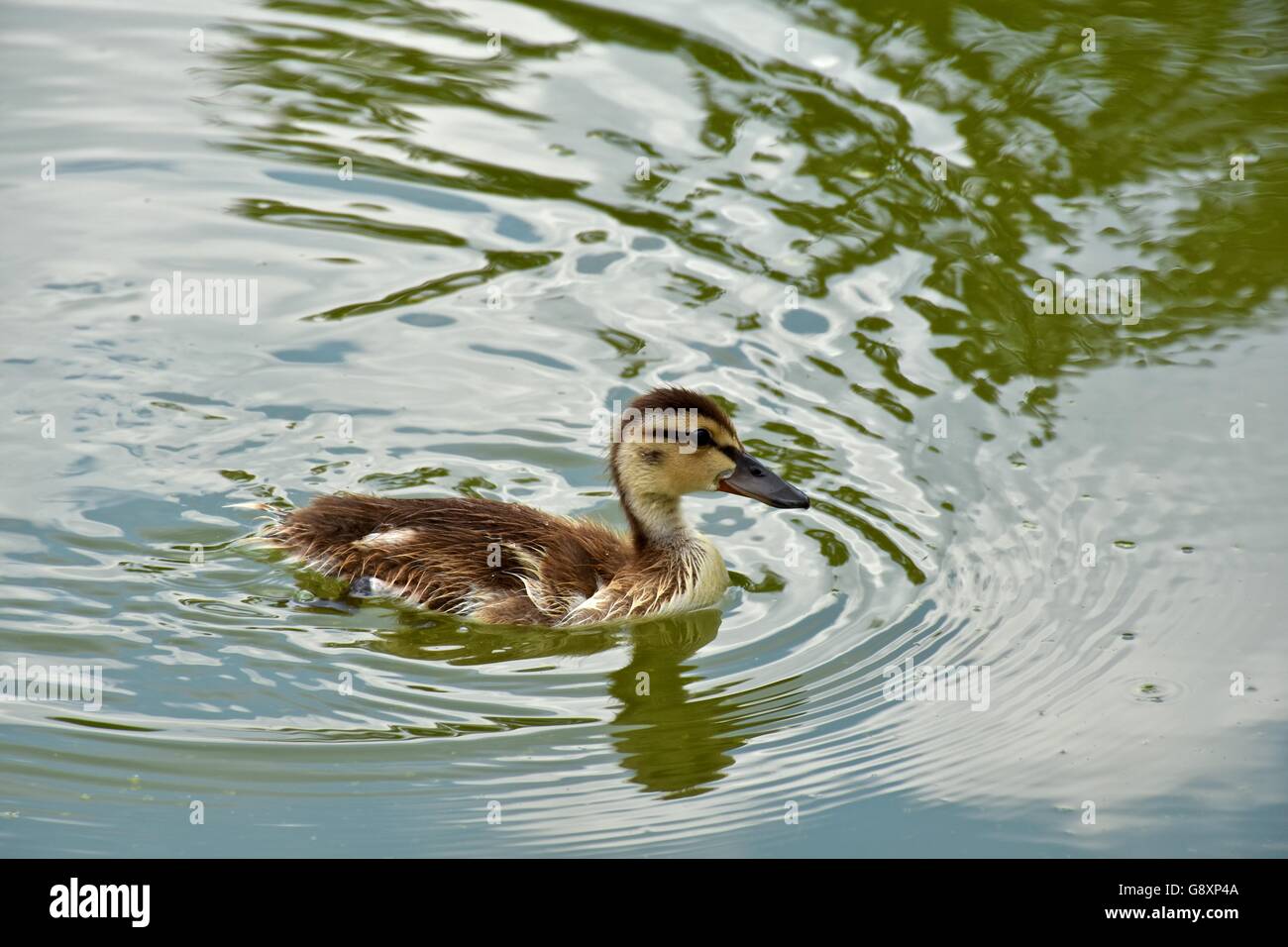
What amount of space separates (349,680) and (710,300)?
12.2ft

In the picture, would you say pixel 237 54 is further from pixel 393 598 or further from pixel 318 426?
pixel 393 598

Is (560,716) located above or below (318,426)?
below

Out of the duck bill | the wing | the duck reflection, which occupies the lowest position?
the duck reflection

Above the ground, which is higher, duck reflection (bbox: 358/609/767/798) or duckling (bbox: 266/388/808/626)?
duckling (bbox: 266/388/808/626)

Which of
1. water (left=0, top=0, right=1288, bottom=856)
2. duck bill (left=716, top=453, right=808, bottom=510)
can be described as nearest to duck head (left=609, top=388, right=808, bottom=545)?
duck bill (left=716, top=453, right=808, bottom=510)

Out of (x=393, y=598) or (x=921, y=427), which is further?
(x=921, y=427)

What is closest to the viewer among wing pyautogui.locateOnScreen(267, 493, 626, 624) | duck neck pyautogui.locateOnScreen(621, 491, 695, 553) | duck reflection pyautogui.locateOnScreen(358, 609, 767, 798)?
duck reflection pyautogui.locateOnScreen(358, 609, 767, 798)

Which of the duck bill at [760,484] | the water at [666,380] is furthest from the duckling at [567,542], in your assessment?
the water at [666,380]

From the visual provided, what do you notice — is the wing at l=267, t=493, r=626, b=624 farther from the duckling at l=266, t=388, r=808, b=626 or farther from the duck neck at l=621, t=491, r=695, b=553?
the duck neck at l=621, t=491, r=695, b=553

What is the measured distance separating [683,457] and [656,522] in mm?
402

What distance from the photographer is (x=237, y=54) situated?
12664 millimetres

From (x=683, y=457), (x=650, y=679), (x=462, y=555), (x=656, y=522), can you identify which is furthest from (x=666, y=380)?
(x=650, y=679)

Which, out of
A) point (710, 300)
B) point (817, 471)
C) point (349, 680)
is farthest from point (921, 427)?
point (349, 680)

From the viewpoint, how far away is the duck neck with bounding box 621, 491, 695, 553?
312 inches
